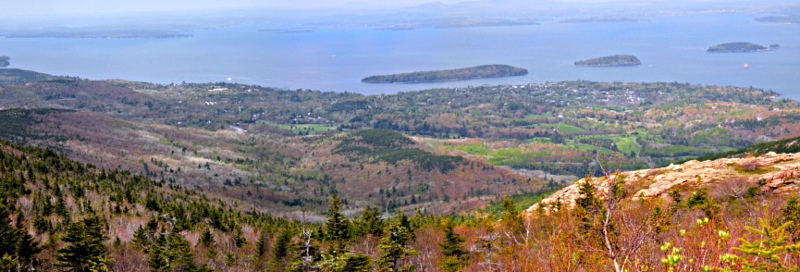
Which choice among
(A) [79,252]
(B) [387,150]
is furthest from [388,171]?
(A) [79,252]

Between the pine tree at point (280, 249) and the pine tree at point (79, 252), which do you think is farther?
the pine tree at point (280, 249)

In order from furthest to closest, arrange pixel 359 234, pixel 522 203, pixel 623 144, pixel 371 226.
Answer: pixel 623 144
pixel 522 203
pixel 371 226
pixel 359 234

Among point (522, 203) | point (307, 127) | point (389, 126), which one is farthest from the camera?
point (389, 126)

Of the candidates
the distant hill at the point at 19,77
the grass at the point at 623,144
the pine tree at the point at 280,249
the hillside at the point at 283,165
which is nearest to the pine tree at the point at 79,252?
the pine tree at the point at 280,249

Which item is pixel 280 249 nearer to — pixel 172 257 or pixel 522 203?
pixel 172 257

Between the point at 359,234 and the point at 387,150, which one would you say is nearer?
the point at 359,234

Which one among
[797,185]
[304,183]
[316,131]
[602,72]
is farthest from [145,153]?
[602,72]

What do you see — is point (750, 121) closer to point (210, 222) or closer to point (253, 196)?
point (253, 196)

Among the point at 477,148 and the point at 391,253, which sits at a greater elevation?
the point at 391,253

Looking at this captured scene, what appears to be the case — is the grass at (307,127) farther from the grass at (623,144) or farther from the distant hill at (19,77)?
the distant hill at (19,77)
